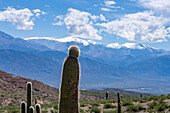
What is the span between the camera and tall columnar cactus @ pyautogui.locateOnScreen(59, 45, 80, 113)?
6853 mm

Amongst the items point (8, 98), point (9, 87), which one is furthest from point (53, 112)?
point (9, 87)

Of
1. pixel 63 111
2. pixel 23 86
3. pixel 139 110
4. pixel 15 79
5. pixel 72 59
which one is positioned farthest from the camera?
pixel 15 79

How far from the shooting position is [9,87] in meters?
61.3

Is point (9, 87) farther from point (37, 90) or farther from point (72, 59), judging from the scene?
point (72, 59)

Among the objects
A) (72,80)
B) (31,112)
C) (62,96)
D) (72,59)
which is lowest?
(31,112)

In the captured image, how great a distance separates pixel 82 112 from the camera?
2131cm

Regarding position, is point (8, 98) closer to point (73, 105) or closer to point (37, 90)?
point (37, 90)

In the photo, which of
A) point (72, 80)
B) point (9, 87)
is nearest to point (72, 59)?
point (72, 80)

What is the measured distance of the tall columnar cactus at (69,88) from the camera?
6853mm

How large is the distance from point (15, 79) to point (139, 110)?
2271 inches

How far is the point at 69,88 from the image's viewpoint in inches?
271

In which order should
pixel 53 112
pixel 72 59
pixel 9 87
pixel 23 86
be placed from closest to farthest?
1. pixel 72 59
2. pixel 53 112
3. pixel 9 87
4. pixel 23 86

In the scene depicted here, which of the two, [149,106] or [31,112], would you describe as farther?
[149,106]

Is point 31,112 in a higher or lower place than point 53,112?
higher
